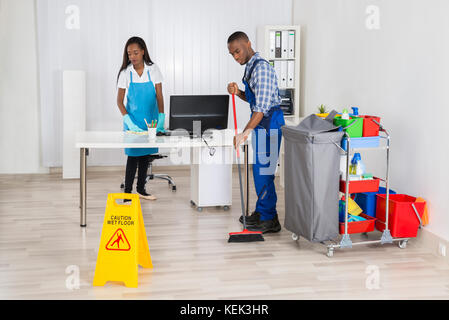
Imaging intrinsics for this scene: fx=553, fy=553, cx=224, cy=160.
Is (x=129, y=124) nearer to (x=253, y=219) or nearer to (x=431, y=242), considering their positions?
(x=253, y=219)

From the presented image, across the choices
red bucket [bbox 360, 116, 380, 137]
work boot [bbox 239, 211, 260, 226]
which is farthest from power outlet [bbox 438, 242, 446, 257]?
work boot [bbox 239, 211, 260, 226]

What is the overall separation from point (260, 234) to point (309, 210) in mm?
455

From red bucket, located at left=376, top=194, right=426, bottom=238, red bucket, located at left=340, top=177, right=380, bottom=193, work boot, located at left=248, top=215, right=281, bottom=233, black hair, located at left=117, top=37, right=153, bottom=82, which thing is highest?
black hair, located at left=117, top=37, right=153, bottom=82

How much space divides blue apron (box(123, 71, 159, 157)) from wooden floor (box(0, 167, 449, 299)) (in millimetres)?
700

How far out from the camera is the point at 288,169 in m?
3.64

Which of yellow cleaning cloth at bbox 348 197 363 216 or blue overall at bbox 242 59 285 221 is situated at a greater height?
blue overall at bbox 242 59 285 221

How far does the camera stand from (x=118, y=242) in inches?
118

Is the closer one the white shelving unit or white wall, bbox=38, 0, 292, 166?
the white shelving unit

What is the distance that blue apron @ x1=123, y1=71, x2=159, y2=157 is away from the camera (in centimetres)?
461

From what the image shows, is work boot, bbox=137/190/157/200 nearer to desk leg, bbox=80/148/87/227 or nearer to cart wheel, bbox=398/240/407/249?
desk leg, bbox=80/148/87/227

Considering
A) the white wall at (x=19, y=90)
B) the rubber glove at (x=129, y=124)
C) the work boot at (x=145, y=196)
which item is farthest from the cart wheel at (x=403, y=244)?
the white wall at (x=19, y=90)

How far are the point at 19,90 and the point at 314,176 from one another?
12.7 feet

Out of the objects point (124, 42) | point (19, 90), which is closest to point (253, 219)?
point (124, 42)

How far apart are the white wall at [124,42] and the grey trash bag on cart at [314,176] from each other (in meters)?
2.87
